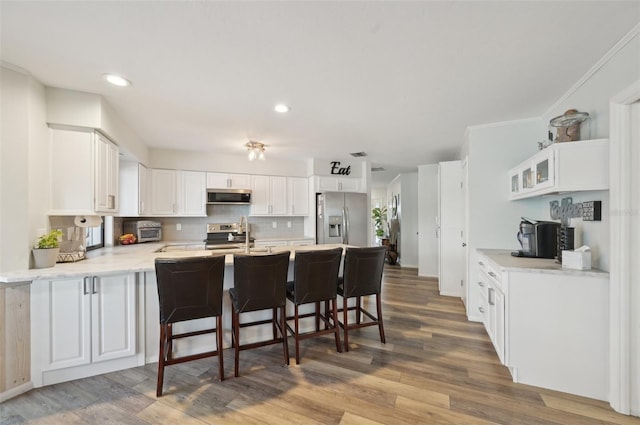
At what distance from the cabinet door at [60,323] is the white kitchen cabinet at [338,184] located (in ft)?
12.1

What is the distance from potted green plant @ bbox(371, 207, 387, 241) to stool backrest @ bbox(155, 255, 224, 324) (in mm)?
6116

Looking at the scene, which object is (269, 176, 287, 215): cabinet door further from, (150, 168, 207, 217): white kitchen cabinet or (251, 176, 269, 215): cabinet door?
(150, 168, 207, 217): white kitchen cabinet

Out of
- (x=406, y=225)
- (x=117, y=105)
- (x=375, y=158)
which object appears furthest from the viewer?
(x=406, y=225)

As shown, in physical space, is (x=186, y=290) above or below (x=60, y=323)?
above

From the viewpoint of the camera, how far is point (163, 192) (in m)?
4.27

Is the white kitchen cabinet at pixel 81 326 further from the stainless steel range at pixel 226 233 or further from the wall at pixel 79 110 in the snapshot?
the stainless steel range at pixel 226 233

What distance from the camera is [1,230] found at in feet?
6.12

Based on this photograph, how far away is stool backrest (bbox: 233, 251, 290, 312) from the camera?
6.64 ft

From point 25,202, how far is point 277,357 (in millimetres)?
2371

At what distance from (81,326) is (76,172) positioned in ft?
4.27

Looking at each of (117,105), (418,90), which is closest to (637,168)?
(418,90)

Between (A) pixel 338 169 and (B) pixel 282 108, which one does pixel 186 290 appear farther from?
(A) pixel 338 169

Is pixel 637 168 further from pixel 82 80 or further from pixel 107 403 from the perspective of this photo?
pixel 82 80

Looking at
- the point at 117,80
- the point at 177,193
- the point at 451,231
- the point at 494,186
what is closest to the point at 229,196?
the point at 177,193
